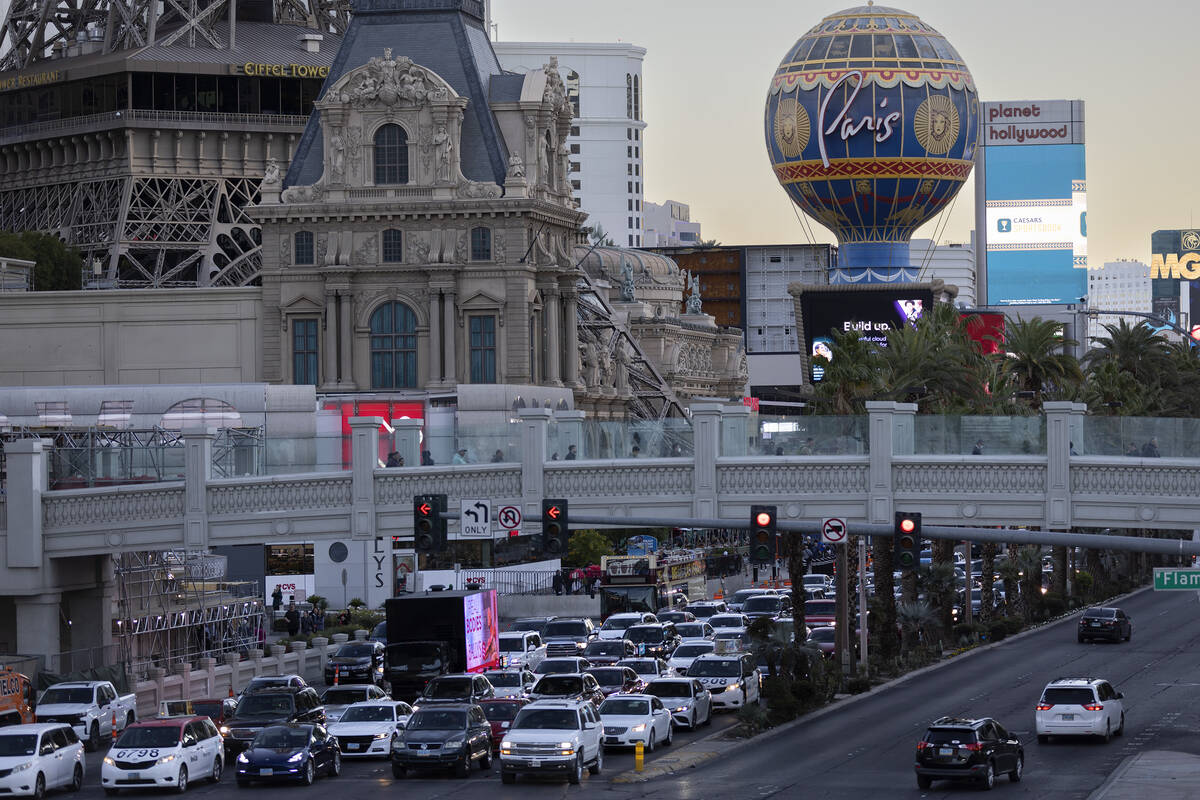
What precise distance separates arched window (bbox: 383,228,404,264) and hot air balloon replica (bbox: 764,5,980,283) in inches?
1638

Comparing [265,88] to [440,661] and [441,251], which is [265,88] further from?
[440,661]

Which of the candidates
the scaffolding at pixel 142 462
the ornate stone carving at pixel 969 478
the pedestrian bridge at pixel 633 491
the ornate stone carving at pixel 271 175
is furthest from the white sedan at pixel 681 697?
the ornate stone carving at pixel 271 175

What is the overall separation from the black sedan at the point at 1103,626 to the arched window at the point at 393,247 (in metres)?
37.1

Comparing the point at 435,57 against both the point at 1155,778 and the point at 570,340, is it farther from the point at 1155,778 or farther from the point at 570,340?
the point at 1155,778

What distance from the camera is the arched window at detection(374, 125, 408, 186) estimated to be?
330ft

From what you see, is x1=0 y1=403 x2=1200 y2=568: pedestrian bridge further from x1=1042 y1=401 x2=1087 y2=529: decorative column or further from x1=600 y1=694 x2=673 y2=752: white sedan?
x1=600 y1=694 x2=673 y2=752: white sedan

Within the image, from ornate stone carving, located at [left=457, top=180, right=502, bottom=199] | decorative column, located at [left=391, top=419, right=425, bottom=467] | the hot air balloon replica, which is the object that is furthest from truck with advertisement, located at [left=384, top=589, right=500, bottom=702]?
the hot air balloon replica

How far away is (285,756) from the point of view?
43500 mm

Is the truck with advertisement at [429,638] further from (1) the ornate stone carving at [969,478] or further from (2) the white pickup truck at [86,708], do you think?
(1) the ornate stone carving at [969,478]

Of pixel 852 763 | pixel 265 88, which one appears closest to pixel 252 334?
pixel 265 88

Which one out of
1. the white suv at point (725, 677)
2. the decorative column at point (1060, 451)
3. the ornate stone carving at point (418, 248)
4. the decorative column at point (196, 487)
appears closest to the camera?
the decorative column at point (1060, 451)

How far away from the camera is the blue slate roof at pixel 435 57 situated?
101625 mm

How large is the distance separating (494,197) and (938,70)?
44.0 metres

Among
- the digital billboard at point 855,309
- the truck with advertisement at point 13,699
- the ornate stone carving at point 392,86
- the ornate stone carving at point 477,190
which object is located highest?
the ornate stone carving at point 392,86
